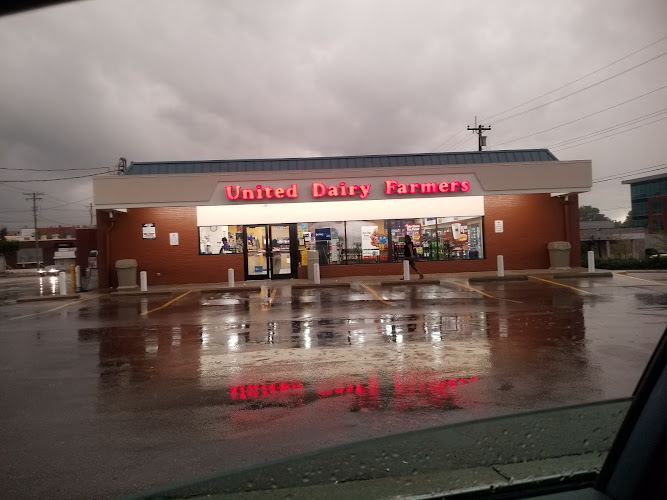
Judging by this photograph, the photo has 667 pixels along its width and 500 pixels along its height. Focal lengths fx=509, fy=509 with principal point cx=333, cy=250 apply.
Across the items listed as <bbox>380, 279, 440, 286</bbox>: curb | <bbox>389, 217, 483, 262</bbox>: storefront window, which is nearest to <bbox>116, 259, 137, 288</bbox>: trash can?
<bbox>380, 279, 440, 286</bbox>: curb

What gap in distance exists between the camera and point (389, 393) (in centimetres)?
624

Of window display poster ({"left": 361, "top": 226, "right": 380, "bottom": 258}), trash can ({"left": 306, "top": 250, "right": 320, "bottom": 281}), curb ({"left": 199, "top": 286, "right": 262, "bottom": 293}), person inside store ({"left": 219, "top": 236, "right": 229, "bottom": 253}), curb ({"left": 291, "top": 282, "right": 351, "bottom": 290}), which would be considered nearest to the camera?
curb ({"left": 199, "top": 286, "right": 262, "bottom": 293})

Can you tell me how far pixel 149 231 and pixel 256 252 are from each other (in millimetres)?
4791

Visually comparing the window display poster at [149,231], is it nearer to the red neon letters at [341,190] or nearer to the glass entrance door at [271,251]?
the glass entrance door at [271,251]

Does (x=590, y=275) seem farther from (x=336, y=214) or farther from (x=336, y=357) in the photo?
(x=336, y=357)

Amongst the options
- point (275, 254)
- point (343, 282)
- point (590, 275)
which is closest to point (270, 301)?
point (343, 282)

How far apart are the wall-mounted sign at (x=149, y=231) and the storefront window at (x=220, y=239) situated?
2.04 metres

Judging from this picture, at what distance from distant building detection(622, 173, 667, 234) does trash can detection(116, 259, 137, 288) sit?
1953cm

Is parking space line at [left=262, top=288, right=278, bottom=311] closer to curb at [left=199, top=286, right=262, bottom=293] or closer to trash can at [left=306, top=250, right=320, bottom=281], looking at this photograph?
curb at [left=199, top=286, right=262, bottom=293]

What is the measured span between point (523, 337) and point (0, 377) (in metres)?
8.79

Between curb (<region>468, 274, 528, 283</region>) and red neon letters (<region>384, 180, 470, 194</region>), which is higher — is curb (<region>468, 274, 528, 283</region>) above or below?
below

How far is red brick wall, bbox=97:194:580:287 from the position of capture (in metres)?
22.6

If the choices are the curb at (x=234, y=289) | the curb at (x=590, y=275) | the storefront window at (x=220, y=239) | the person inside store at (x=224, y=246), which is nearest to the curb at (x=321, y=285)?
the curb at (x=234, y=289)

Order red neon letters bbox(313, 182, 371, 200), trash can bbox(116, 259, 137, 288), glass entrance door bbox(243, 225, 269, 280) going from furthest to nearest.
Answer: glass entrance door bbox(243, 225, 269, 280)
red neon letters bbox(313, 182, 371, 200)
trash can bbox(116, 259, 137, 288)
